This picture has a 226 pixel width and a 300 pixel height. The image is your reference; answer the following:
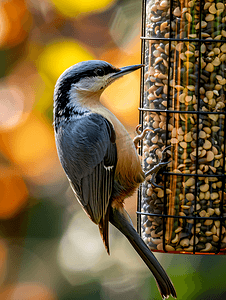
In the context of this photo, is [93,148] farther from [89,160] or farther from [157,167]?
[157,167]

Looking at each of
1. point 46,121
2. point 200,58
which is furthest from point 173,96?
point 46,121

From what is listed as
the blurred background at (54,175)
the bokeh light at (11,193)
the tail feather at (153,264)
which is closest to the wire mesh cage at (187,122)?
the tail feather at (153,264)

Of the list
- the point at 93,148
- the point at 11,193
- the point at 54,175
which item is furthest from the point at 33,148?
the point at 93,148

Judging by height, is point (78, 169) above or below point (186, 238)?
above

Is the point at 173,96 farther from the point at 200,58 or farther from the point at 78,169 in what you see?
the point at 78,169

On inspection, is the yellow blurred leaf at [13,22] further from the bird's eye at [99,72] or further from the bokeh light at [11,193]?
the bird's eye at [99,72]

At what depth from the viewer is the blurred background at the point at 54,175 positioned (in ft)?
14.9

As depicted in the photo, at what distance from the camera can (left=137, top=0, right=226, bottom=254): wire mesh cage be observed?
3203mm

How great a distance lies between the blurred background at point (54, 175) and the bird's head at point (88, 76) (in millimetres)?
1209

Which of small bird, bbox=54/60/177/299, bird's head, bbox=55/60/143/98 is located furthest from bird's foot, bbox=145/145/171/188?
bird's head, bbox=55/60/143/98

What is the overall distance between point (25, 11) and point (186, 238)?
116 inches

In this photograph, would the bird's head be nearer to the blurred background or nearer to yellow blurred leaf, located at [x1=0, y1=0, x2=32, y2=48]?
the blurred background

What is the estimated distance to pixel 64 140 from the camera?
3166 mm

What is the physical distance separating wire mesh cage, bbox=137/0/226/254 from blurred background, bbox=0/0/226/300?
1.14 metres
